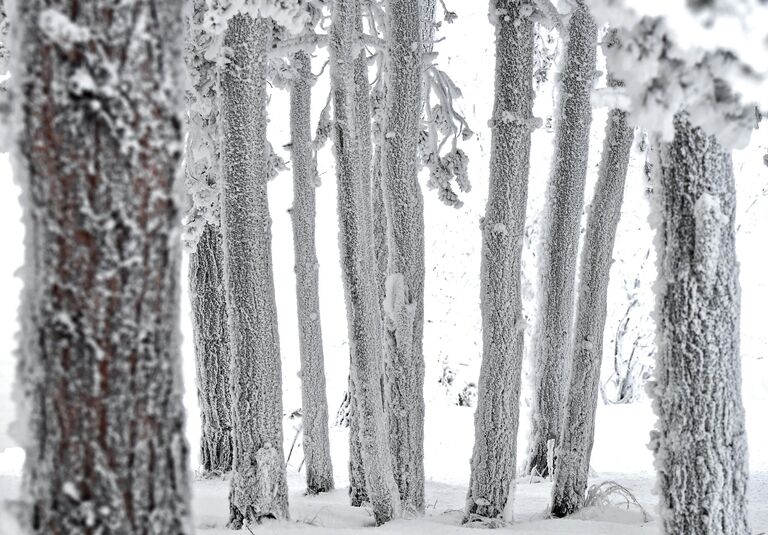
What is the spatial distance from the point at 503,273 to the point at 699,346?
238 cm

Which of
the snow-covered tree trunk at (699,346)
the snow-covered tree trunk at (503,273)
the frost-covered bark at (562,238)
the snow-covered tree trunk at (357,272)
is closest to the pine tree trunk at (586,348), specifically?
the snow-covered tree trunk at (503,273)

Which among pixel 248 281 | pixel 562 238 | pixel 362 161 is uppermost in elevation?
pixel 362 161

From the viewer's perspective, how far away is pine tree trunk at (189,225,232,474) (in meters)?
7.91

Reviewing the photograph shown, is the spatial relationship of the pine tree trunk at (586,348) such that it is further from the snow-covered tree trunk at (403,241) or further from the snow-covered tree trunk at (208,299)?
the snow-covered tree trunk at (208,299)

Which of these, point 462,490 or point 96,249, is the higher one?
point 96,249

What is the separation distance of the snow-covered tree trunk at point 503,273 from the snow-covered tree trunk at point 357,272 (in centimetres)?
63

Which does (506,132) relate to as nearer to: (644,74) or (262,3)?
(262,3)

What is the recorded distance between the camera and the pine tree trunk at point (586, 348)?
581 centimetres

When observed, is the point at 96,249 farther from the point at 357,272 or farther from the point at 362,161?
the point at 362,161

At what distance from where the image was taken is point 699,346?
3.08 metres

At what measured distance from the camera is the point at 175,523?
1955 mm

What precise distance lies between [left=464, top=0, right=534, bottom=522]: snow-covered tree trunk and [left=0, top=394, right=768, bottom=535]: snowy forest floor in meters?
0.32

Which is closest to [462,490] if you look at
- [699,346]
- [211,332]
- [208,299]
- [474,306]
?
[211,332]

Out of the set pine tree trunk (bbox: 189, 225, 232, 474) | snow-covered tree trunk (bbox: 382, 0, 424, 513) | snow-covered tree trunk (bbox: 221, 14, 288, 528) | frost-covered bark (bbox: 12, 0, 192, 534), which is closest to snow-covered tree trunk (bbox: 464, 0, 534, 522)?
snow-covered tree trunk (bbox: 382, 0, 424, 513)
